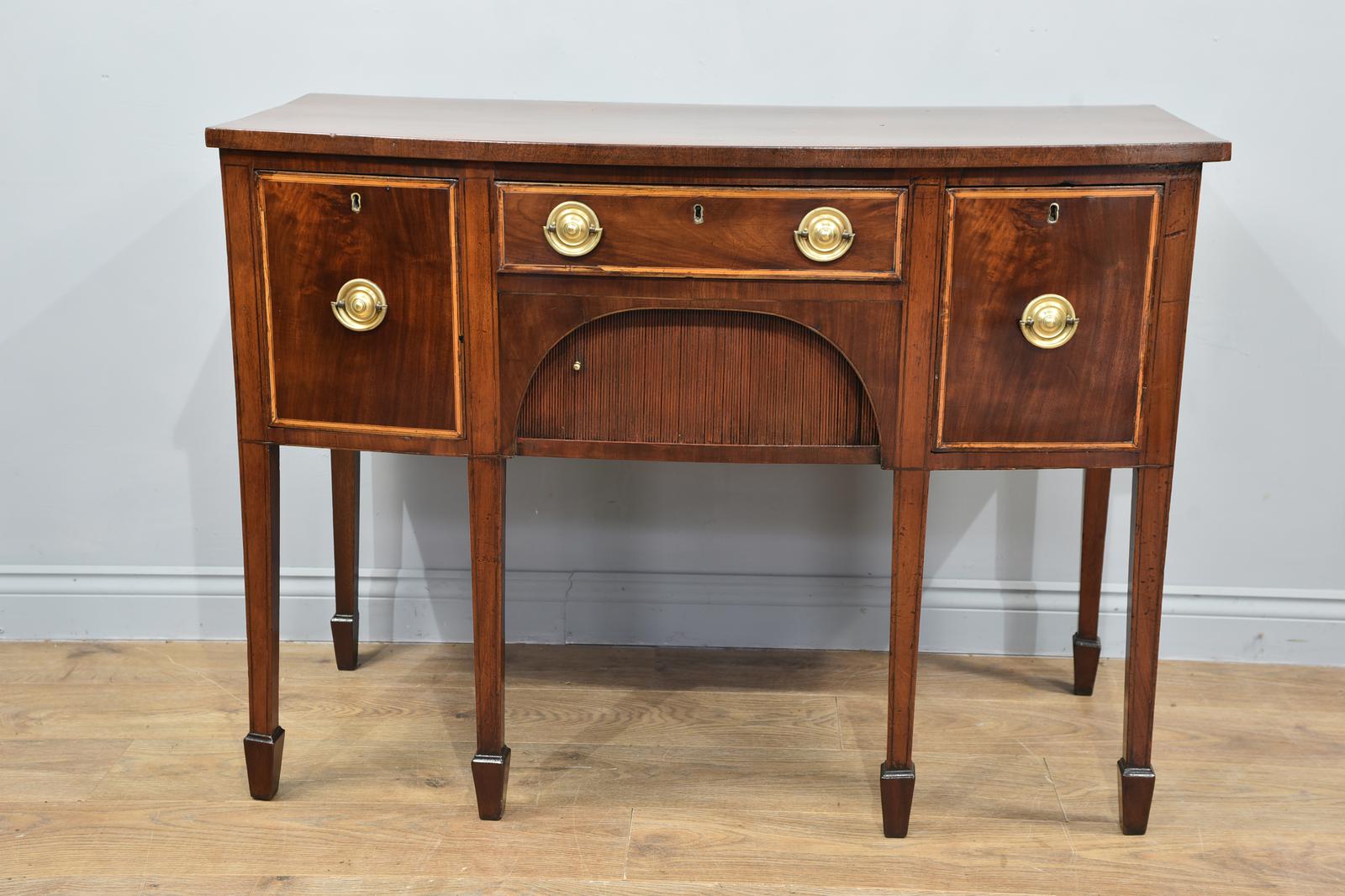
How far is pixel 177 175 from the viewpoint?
2.14 meters

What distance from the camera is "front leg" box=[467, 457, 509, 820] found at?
5.43 feet

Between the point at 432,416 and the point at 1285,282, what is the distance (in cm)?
141

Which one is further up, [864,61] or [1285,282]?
[864,61]

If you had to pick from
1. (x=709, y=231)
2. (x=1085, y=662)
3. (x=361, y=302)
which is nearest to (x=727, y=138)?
(x=709, y=231)

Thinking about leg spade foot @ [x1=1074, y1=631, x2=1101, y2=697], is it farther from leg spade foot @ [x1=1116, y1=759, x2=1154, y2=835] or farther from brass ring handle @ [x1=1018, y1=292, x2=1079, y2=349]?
brass ring handle @ [x1=1018, y1=292, x2=1079, y2=349]

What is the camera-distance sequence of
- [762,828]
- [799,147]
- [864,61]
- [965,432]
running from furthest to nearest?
[864,61] < [762,828] < [965,432] < [799,147]

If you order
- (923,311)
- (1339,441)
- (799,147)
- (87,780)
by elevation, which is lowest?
(87,780)

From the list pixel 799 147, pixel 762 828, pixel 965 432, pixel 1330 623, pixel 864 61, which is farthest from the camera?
pixel 1330 623

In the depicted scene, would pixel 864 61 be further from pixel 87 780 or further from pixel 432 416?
pixel 87 780

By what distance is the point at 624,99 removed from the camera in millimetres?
2078

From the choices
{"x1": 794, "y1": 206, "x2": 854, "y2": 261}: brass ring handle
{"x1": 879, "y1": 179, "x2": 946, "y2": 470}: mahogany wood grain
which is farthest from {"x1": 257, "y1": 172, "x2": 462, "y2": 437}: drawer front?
{"x1": 879, "y1": 179, "x2": 946, "y2": 470}: mahogany wood grain

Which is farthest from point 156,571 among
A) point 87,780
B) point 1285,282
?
point 1285,282

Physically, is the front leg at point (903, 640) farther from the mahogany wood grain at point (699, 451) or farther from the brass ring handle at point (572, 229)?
the brass ring handle at point (572, 229)

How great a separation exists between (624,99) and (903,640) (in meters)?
0.98
